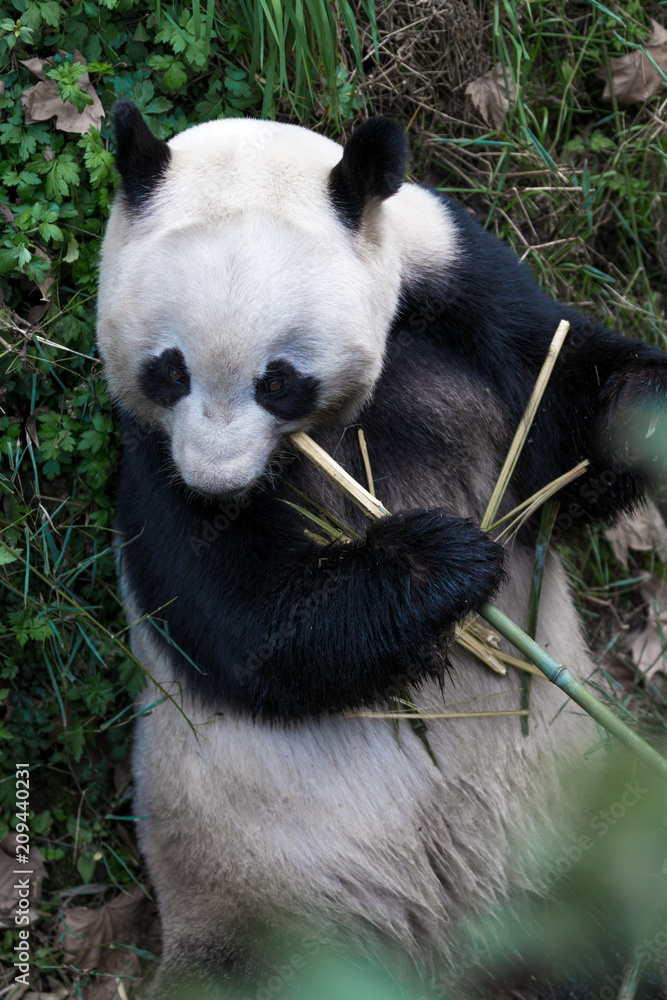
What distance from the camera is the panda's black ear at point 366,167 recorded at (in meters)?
2.59

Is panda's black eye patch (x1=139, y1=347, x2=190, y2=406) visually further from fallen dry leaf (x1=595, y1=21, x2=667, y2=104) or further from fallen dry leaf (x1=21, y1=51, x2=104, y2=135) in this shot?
fallen dry leaf (x1=595, y1=21, x2=667, y2=104)

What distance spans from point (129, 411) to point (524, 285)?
1366 millimetres

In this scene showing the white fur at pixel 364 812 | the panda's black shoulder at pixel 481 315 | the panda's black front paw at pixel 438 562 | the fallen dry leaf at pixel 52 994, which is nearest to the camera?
the panda's black front paw at pixel 438 562

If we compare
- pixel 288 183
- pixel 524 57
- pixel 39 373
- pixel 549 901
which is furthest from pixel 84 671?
pixel 524 57

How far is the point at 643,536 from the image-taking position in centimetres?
462

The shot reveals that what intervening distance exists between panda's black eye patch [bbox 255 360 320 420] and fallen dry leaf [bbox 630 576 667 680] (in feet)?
8.30

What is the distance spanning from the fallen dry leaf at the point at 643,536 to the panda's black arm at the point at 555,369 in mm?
1294

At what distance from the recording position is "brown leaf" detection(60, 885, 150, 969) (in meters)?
3.95

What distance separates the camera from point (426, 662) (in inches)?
112

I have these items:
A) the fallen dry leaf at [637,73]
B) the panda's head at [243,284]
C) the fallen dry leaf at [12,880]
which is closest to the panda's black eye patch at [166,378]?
the panda's head at [243,284]

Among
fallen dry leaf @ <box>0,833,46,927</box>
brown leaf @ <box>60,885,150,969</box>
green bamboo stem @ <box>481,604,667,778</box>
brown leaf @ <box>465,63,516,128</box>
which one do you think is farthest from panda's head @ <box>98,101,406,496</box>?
brown leaf @ <box>60,885,150,969</box>

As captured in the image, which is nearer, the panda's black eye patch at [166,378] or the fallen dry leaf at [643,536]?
the panda's black eye patch at [166,378]

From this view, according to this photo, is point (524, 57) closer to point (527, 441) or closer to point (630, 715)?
point (527, 441)

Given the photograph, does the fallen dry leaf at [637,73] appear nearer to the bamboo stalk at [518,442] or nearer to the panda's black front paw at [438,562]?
the bamboo stalk at [518,442]
